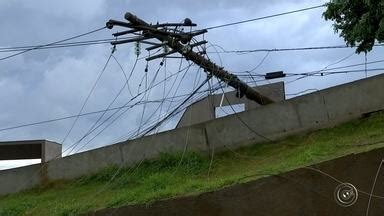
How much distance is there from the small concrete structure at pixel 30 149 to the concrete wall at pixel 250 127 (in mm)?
7807

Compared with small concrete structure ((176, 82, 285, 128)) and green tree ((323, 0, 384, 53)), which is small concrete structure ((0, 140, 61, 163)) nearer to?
small concrete structure ((176, 82, 285, 128))

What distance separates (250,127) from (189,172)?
5.15 feet

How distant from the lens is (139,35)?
42.0 feet

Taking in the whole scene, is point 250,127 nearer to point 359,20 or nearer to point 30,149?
point 359,20

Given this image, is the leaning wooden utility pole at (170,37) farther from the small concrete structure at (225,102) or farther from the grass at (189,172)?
the small concrete structure at (225,102)

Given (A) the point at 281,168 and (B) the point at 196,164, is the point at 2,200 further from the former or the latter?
(A) the point at 281,168

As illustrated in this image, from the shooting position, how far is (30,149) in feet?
76.4

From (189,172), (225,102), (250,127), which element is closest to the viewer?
(189,172)

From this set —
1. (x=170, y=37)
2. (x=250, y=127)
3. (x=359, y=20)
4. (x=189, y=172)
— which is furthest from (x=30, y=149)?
(x=359, y=20)

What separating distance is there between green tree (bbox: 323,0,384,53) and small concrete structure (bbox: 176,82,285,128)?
6.37m

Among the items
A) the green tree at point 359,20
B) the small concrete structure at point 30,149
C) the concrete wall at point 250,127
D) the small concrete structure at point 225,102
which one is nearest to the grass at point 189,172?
the concrete wall at point 250,127

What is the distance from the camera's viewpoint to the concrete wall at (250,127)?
37.2ft

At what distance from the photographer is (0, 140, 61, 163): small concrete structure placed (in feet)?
73.3

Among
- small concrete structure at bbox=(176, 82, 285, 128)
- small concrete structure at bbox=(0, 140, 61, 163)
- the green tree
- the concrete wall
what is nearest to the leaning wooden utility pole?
the concrete wall
